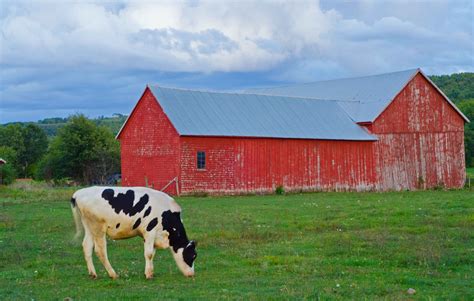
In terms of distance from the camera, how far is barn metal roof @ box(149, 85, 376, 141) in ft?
145

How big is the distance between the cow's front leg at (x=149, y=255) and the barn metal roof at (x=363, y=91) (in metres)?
38.6

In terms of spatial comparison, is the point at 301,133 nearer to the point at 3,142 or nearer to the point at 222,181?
the point at 222,181

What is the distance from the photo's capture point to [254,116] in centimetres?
4741

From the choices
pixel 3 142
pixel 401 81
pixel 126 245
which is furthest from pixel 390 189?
pixel 3 142

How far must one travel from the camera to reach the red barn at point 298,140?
43781 millimetres

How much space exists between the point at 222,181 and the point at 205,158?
6.12ft

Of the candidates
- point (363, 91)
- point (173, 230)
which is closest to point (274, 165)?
point (363, 91)

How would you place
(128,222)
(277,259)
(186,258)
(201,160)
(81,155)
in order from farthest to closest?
1. (81,155)
2. (201,160)
3. (277,259)
4. (186,258)
5. (128,222)

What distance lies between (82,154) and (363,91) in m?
30.6

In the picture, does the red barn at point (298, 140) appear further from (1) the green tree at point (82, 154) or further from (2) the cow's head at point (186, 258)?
(2) the cow's head at point (186, 258)

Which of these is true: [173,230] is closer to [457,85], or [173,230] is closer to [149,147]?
[149,147]

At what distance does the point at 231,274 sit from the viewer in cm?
1418

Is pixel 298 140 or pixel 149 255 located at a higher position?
pixel 298 140

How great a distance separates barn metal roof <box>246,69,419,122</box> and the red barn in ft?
0.38
